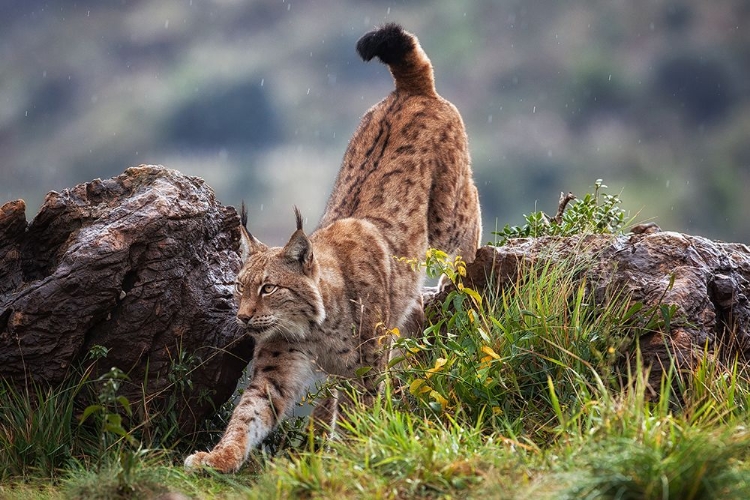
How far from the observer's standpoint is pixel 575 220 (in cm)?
712

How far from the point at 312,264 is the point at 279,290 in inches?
11.7

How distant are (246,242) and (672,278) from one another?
2.74 m

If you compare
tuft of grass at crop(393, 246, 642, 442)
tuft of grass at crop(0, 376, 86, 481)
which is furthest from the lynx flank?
tuft of grass at crop(0, 376, 86, 481)

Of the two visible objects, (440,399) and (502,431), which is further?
(440,399)

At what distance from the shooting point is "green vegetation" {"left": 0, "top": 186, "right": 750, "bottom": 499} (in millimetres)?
3338

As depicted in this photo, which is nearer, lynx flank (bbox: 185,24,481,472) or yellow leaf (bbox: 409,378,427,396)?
yellow leaf (bbox: 409,378,427,396)

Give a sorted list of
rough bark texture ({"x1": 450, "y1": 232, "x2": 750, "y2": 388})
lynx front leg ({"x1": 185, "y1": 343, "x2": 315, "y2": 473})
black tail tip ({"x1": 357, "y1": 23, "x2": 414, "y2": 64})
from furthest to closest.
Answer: black tail tip ({"x1": 357, "y1": 23, "x2": 414, "y2": 64}) < rough bark texture ({"x1": 450, "y1": 232, "x2": 750, "y2": 388}) < lynx front leg ({"x1": 185, "y1": 343, "x2": 315, "y2": 473})

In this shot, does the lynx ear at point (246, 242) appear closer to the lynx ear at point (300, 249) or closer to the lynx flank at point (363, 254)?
the lynx flank at point (363, 254)

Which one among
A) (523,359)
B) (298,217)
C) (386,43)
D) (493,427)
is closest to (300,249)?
(298,217)

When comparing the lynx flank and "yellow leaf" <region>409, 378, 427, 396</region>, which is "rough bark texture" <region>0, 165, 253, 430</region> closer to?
the lynx flank

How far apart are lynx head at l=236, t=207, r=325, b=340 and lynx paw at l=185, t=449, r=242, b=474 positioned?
2.65ft

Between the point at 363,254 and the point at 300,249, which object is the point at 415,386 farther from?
the point at 363,254

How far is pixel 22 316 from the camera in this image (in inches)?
220

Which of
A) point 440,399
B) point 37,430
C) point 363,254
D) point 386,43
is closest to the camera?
point 440,399
